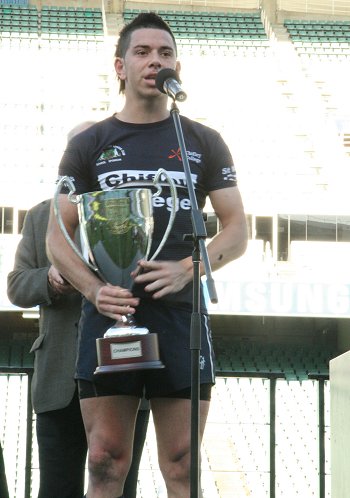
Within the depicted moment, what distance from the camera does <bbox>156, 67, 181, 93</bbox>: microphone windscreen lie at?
2.35 metres

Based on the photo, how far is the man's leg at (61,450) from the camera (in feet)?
9.71

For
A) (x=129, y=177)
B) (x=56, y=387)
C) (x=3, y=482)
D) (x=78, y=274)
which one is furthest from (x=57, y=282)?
(x=3, y=482)

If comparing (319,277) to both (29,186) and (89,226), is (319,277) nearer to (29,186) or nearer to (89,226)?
(29,186)

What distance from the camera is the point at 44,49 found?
2311 centimetres

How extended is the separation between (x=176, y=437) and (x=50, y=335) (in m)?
0.82

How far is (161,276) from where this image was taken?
2.28 meters

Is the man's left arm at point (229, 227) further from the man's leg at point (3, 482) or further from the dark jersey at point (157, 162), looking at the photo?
the man's leg at point (3, 482)

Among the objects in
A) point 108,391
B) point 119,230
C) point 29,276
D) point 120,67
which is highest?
point 120,67

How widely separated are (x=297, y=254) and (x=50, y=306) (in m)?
14.7

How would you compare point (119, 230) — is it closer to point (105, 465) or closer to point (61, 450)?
point (105, 465)

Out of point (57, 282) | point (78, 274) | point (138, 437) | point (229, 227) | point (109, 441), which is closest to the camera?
point (109, 441)

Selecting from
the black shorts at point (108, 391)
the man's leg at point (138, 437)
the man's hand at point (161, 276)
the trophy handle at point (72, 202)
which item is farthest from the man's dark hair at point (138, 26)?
the man's leg at point (138, 437)

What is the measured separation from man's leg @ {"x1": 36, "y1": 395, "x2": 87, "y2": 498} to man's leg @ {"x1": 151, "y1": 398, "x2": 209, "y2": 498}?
2.19 feet

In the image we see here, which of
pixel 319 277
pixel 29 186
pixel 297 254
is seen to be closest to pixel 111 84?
pixel 29 186
